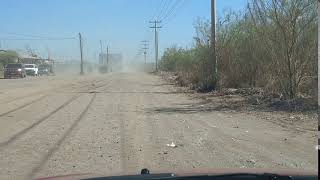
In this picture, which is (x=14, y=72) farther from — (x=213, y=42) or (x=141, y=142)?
(x=141, y=142)

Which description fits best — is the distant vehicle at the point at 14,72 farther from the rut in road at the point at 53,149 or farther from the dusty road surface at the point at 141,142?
the rut in road at the point at 53,149

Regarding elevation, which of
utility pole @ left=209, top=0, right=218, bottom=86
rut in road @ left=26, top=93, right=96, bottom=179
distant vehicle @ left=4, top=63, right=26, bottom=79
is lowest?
rut in road @ left=26, top=93, right=96, bottom=179

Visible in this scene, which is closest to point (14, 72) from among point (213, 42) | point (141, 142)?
point (213, 42)

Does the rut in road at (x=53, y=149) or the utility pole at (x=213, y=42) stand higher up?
the utility pole at (x=213, y=42)

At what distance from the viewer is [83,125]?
15.7 metres

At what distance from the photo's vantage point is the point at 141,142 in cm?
1234

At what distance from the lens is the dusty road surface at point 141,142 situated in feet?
32.0

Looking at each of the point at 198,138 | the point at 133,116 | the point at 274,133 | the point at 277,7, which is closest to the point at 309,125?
the point at 274,133

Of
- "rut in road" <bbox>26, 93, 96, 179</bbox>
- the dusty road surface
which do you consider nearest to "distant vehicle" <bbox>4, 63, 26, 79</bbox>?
the dusty road surface

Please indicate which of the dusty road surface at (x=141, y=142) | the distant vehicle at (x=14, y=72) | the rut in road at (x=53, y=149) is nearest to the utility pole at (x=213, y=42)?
the dusty road surface at (x=141, y=142)

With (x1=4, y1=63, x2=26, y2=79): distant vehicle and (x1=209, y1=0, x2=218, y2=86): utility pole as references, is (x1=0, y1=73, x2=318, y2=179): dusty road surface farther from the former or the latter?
(x1=4, y1=63, x2=26, y2=79): distant vehicle

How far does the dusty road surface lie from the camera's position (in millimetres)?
9758

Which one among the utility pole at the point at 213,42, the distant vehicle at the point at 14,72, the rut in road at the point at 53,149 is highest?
the utility pole at the point at 213,42

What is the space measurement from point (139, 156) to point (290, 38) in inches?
462
